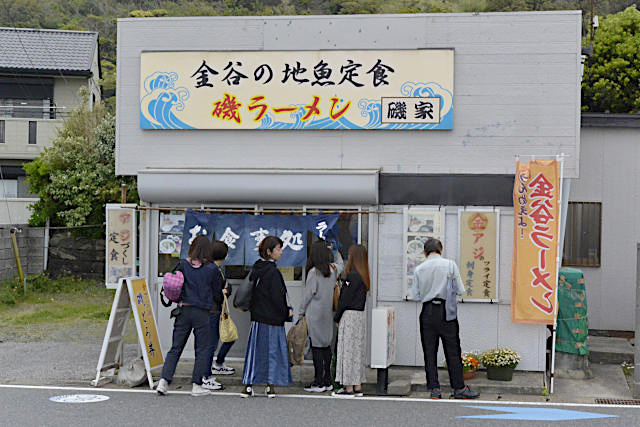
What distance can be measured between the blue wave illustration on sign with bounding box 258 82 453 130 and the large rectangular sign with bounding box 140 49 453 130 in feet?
0.05

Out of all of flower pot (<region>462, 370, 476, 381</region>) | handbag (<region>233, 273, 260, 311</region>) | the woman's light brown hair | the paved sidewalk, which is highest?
the woman's light brown hair

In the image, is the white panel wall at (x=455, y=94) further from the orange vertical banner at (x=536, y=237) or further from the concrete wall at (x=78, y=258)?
the concrete wall at (x=78, y=258)

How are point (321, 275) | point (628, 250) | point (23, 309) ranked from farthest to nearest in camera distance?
point (23, 309), point (628, 250), point (321, 275)

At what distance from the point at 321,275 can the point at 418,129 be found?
261cm

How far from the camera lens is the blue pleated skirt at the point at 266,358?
9.20 meters

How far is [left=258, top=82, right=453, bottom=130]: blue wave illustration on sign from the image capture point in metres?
10.5

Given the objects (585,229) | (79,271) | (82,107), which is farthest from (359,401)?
(82,107)

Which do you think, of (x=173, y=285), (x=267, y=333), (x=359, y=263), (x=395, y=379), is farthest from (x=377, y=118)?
(x=173, y=285)

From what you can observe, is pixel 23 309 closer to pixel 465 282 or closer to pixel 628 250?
pixel 465 282

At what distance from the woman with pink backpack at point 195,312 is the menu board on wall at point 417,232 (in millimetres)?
2872

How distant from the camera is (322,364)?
9453 mm

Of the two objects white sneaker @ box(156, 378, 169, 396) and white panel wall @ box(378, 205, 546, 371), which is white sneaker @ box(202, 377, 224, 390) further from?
white panel wall @ box(378, 205, 546, 371)

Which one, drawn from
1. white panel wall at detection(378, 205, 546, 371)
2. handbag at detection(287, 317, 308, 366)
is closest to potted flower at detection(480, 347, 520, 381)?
white panel wall at detection(378, 205, 546, 371)

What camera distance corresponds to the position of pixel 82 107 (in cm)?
2350
